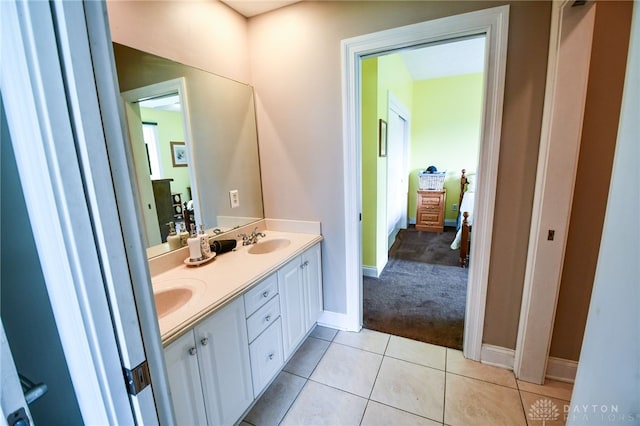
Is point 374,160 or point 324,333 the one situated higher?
point 374,160

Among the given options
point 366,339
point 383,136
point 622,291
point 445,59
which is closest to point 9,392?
point 622,291

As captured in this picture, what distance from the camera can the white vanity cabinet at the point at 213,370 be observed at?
1.08m

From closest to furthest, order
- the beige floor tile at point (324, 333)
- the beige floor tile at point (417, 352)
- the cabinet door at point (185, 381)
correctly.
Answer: the cabinet door at point (185, 381), the beige floor tile at point (417, 352), the beige floor tile at point (324, 333)

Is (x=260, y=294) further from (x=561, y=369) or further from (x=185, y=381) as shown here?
(x=561, y=369)

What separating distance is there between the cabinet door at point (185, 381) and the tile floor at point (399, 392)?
521mm

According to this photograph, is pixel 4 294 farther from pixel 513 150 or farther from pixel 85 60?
pixel 513 150

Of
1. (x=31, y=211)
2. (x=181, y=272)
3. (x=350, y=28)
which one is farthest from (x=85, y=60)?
(x=350, y=28)

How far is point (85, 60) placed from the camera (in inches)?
20.0

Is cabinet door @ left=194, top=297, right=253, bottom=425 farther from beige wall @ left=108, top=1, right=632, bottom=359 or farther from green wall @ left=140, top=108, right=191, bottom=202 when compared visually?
beige wall @ left=108, top=1, right=632, bottom=359

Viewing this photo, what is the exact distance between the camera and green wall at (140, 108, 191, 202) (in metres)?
1.56

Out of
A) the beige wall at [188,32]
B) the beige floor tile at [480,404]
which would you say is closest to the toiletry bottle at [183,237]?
the beige wall at [188,32]

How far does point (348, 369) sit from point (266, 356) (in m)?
0.62

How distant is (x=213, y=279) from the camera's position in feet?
4.72

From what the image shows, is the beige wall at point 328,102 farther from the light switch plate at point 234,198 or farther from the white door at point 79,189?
the white door at point 79,189
